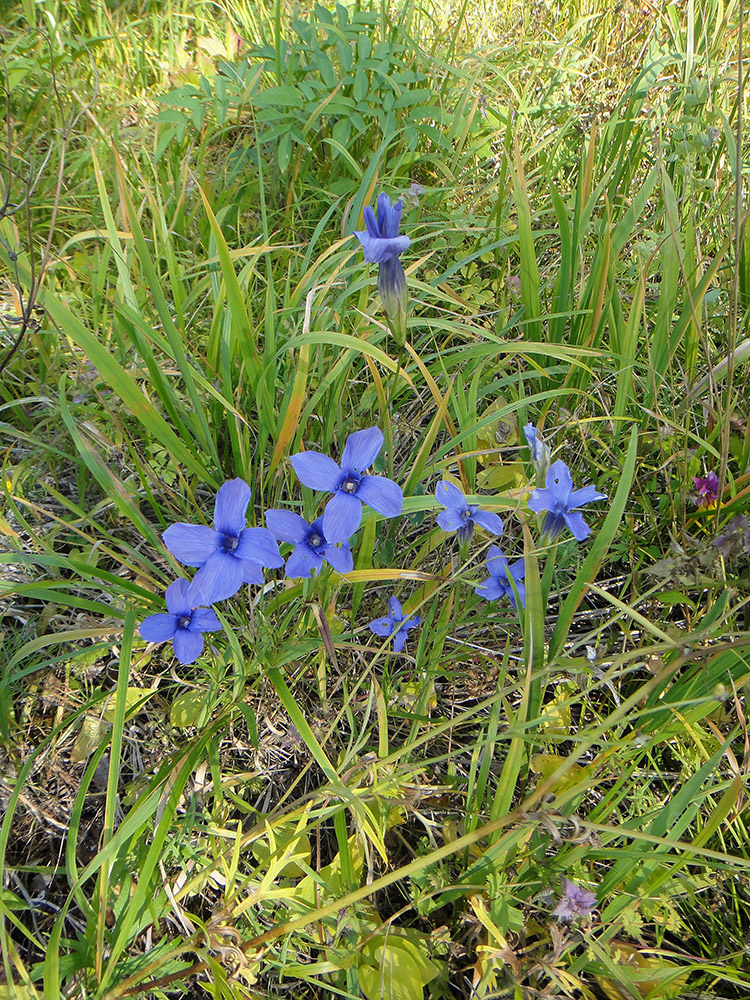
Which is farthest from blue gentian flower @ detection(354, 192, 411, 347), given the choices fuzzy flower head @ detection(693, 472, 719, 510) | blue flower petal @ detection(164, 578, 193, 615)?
fuzzy flower head @ detection(693, 472, 719, 510)

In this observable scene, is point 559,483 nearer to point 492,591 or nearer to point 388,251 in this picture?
point 492,591

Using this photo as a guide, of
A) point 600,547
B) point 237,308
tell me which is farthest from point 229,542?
point 600,547

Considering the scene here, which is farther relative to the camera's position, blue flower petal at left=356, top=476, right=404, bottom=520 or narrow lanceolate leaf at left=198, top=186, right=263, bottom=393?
narrow lanceolate leaf at left=198, top=186, right=263, bottom=393

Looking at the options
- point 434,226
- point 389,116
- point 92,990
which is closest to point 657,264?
point 434,226

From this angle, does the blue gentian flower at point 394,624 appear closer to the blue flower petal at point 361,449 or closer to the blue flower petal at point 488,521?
the blue flower petal at point 488,521

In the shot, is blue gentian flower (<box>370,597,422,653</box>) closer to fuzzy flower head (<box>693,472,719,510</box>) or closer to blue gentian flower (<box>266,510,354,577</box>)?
blue gentian flower (<box>266,510,354,577</box>)

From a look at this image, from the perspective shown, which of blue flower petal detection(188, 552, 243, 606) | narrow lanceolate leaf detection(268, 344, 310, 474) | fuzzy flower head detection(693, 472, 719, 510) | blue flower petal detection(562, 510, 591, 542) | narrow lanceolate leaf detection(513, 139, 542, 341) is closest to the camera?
blue flower petal detection(188, 552, 243, 606)

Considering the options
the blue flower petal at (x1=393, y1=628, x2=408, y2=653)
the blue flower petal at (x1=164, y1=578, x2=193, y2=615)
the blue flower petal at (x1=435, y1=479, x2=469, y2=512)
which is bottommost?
the blue flower petal at (x1=393, y1=628, x2=408, y2=653)
